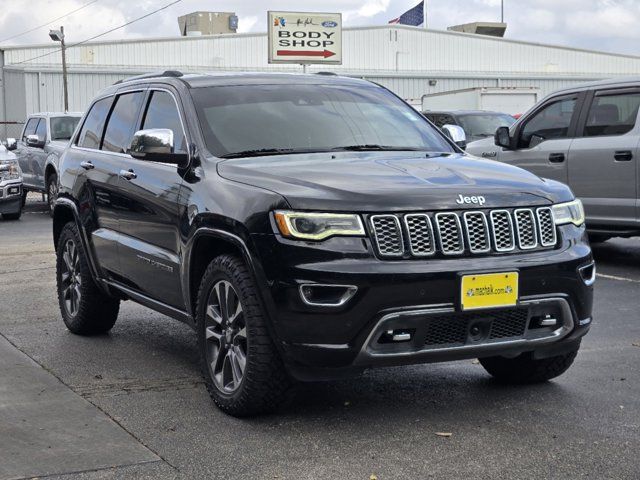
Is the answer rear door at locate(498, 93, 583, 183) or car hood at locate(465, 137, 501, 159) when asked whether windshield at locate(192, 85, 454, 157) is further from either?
car hood at locate(465, 137, 501, 159)

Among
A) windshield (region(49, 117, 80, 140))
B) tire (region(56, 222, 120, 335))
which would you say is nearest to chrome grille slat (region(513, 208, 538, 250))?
tire (region(56, 222, 120, 335))

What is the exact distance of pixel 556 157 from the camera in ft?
38.1

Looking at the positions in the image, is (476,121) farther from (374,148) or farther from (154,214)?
(154,214)

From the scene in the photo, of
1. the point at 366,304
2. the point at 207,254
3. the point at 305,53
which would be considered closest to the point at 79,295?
the point at 207,254

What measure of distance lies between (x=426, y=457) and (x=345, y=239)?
1003 mm

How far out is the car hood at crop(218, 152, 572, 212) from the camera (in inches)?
199

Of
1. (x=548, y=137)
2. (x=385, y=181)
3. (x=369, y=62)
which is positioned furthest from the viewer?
(x=369, y=62)

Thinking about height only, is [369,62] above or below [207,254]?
above

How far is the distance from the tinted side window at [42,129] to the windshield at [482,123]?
7410mm

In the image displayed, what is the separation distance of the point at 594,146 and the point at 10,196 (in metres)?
10.5

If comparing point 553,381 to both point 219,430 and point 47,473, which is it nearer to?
point 219,430

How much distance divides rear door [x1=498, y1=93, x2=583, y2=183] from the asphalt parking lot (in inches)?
167

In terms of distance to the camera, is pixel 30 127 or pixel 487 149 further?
pixel 30 127

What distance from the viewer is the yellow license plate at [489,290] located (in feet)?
16.5
